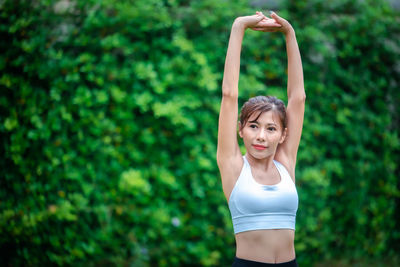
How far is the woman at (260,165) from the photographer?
227 cm

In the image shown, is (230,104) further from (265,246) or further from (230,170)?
(265,246)

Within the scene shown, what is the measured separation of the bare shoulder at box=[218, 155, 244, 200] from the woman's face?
82 millimetres

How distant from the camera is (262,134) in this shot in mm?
2326

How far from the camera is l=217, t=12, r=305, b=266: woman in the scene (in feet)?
7.43

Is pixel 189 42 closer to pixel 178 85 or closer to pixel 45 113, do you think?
pixel 178 85

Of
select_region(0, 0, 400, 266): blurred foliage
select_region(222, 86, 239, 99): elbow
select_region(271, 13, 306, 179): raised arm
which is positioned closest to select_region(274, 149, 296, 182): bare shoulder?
select_region(271, 13, 306, 179): raised arm

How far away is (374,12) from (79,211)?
361 centimetres

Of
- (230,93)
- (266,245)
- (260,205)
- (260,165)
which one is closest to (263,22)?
(230,93)

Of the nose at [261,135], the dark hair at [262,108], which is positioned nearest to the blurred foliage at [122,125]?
the dark hair at [262,108]

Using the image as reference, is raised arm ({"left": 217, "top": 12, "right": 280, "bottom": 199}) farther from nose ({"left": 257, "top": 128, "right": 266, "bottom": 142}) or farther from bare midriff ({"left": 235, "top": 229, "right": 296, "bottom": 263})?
bare midriff ({"left": 235, "top": 229, "right": 296, "bottom": 263})

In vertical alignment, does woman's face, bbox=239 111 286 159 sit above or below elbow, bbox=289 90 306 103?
below

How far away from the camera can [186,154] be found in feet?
14.8

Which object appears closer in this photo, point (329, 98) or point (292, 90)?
point (292, 90)

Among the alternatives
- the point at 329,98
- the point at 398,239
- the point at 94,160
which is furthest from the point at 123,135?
the point at 398,239
